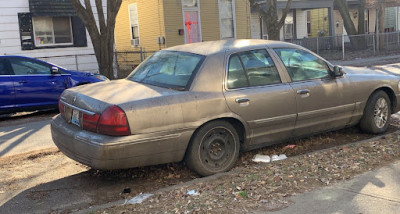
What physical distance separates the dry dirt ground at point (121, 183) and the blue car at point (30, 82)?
3577mm

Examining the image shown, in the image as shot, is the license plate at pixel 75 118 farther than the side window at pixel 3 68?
No

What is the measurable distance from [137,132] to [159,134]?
25cm

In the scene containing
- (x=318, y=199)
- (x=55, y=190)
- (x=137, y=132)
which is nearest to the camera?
(x=318, y=199)

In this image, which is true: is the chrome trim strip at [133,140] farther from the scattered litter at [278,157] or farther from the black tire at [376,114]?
the black tire at [376,114]

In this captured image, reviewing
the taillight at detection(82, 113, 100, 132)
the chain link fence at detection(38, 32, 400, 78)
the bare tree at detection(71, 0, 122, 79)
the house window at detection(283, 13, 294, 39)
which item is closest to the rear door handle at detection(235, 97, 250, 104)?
the taillight at detection(82, 113, 100, 132)

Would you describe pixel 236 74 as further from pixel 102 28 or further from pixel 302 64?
pixel 102 28

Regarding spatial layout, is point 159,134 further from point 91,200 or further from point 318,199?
point 318,199

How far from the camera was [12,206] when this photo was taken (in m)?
4.30

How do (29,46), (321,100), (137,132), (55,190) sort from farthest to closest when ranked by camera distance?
1. (29,46)
2. (321,100)
3. (55,190)
4. (137,132)

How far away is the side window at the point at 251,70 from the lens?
5160 millimetres

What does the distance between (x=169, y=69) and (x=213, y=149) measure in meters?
1.16

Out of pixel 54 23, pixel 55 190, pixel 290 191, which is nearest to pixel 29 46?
pixel 54 23

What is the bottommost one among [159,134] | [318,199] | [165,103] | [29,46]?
Answer: [318,199]

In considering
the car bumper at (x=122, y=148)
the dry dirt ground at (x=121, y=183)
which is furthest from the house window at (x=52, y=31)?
the car bumper at (x=122, y=148)
